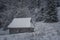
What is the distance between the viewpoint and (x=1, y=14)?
26.5 metres

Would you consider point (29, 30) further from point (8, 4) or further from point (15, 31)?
point (8, 4)

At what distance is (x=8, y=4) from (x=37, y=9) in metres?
8.90

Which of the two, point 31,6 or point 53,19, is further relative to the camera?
point 31,6

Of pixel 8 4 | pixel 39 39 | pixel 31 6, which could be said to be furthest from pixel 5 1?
pixel 39 39

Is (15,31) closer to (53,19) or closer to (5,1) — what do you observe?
(53,19)

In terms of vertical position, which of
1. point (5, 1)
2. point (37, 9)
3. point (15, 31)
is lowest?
point (15, 31)

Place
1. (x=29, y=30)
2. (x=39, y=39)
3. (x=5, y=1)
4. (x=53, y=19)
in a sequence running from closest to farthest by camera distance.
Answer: (x=39, y=39) < (x=29, y=30) < (x=53, y=19) < (x=5, y=1)

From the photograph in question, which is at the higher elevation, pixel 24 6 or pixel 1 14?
pixel 24 6

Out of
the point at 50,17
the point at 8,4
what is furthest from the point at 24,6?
the point at 50,17

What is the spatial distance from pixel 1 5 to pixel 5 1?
7.82 feet

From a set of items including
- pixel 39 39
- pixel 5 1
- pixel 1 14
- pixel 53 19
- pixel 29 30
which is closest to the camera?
pixel 39 39

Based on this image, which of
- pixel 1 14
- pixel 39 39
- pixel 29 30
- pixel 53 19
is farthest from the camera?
pixel 1 14

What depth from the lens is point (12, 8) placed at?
99.0 ft

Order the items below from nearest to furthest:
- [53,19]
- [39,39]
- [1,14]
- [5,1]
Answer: [39,39] < [53,19] < [1,14] < [5,1]
